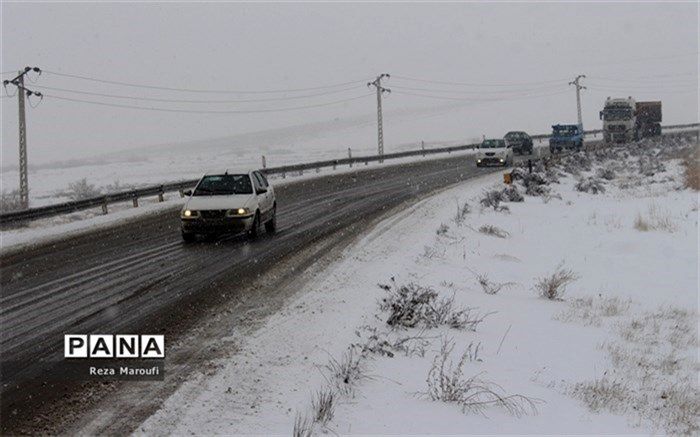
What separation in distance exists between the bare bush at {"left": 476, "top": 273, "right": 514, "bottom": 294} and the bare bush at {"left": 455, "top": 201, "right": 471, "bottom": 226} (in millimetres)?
5075

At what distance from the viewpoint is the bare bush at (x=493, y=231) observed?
1559cm

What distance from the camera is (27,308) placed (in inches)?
322

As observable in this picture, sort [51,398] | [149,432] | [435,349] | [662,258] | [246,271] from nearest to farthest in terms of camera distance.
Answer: [149,432] < [51,398] < [435,349] < [246,271] < [662,258]

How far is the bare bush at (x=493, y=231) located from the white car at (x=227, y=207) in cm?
549

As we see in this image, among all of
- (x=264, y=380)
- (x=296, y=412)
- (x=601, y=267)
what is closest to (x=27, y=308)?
(x=264, y=380)

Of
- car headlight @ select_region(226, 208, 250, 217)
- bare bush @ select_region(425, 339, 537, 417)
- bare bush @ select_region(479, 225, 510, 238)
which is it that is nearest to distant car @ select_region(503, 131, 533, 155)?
bare bush @ select_region(479, 225, 510, 238)

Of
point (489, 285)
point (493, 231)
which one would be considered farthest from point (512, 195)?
point (489, 285)

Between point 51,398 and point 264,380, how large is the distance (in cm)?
189

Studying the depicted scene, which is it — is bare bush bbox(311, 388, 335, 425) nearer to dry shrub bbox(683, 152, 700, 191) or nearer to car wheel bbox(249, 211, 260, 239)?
car wheel bbox(249, 211, 260, 239)

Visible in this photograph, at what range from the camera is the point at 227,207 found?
13.2 m

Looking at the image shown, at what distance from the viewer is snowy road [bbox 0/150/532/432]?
23.6 ft

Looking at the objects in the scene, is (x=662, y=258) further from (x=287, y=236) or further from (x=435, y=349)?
(x=435, y=349)

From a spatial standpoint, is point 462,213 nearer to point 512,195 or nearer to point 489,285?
point 512,195

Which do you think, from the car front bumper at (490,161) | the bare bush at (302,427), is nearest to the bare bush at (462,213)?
the bare bush at (302,427)
